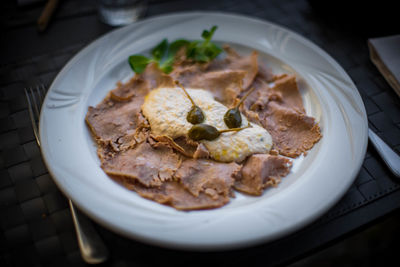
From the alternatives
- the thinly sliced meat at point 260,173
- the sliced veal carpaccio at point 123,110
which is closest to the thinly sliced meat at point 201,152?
the thinly sliced meat at point 260,173

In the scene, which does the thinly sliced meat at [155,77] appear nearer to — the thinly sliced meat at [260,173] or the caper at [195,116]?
the caper at [195,116]

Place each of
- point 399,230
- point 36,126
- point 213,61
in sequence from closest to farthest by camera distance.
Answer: point 36,126 < point 213,61 < point 399,230

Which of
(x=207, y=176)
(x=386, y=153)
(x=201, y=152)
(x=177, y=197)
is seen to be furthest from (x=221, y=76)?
(x=386, y=153)

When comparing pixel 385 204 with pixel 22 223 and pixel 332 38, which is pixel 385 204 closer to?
pixel 332 38

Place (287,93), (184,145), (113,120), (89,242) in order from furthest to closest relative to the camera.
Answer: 1. (287,93)
2. (113,120)
3. (184,145)
4. (89,242)

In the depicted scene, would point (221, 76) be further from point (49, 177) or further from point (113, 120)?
point (49, 177)

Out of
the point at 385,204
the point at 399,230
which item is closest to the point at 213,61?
the point at 385,204

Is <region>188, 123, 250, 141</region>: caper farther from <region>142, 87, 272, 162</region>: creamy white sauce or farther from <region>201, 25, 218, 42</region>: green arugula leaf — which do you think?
<region>201, 25, 218, 42</region>: green arugula leaf
